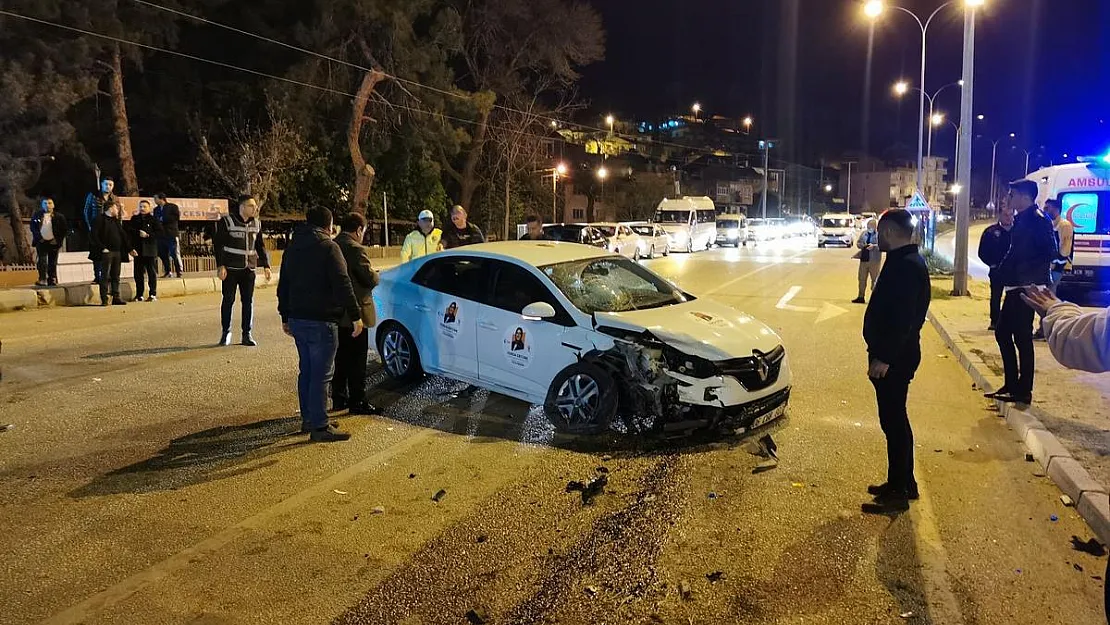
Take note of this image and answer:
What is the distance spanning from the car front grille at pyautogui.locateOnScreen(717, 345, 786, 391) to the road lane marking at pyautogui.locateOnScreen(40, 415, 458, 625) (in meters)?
2.49

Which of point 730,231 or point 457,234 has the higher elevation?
point 457,234

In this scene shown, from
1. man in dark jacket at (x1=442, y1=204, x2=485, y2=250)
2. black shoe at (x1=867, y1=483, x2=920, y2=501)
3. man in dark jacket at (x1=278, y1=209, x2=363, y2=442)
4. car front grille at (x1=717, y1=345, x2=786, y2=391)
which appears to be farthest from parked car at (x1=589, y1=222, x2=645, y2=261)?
black shoe at (x1=867, y1=483, x2=920, y2=501)

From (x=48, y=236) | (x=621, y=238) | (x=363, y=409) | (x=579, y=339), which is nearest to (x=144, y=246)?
(x=48, y=236)

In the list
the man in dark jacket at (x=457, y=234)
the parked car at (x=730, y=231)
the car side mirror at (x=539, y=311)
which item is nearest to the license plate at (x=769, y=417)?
the car side mirror at (x=539, y=311)

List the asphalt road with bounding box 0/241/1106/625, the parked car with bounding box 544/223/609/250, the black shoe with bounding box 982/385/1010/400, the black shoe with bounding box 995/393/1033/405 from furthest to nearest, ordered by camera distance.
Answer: the parked car with bounding box 544/223/609/250 < the black shoe with bounding box 982/385/1010/400 < the black shoe with bounding box 995/393/1033/405 < the asphalt road with bounding box 0/241/1106/625

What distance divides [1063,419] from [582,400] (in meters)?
4.06

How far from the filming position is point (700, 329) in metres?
6.04

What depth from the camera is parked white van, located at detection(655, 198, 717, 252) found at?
33.3 meters

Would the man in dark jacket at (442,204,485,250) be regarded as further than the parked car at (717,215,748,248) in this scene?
No

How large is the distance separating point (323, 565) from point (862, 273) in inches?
524

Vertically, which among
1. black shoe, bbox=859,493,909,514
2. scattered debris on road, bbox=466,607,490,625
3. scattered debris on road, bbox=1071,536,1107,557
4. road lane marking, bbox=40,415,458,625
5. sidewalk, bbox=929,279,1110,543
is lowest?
scattered debris on road, bbox=1071,536,1107,557

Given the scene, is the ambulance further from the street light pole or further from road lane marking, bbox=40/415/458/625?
road lane marking, bbox=40/415/458/625

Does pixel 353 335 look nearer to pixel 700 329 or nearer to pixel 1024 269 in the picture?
pixel 700 329

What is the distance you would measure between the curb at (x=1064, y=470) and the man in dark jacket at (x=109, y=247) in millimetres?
13648
